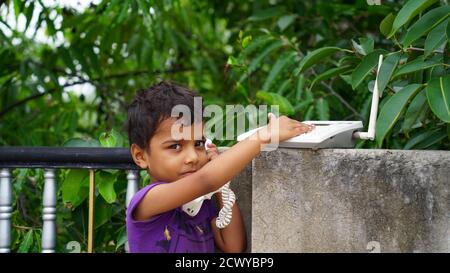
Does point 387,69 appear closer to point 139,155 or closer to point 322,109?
point 139,155

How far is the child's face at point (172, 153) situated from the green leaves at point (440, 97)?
0.64 metres

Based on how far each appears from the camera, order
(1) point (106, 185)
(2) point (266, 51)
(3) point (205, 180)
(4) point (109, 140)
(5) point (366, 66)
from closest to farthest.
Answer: (3) point (205, 180)
(5) point (366, 66)
(1) point (106, 185)
(4) point (109, 140)
(2) point (266, 51)

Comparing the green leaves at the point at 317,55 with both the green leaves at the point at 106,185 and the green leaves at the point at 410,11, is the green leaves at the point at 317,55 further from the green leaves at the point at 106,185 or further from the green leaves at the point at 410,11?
the green leaves at the point at 106,185

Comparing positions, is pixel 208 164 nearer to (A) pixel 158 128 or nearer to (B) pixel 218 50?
(A) pixel 158 128

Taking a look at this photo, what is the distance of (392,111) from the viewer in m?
2.10

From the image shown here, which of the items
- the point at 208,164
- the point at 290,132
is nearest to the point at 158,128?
the point at 208,164

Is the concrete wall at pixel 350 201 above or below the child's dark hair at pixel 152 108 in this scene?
below

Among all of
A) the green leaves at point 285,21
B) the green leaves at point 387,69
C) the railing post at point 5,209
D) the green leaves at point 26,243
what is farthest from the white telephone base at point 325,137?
the green leaves at point 285,21

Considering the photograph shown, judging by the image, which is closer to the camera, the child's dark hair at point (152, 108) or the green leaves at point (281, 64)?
the child's dark hair at point (152, 108)

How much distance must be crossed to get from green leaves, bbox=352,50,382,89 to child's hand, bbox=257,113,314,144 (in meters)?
0.37

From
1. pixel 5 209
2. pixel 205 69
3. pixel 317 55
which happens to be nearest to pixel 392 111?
pixel 317 55

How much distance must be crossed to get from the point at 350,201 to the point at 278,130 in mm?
271

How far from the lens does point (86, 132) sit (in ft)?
15.7

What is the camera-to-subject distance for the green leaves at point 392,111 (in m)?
2.08
